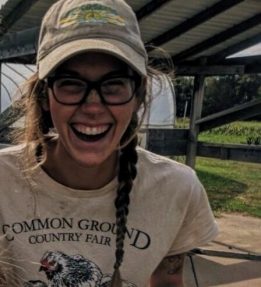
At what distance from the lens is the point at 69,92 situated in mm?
1515

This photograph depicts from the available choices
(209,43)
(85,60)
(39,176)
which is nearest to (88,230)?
(39,176)

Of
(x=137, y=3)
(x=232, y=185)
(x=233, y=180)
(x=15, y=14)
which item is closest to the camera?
(x=15, y=14)

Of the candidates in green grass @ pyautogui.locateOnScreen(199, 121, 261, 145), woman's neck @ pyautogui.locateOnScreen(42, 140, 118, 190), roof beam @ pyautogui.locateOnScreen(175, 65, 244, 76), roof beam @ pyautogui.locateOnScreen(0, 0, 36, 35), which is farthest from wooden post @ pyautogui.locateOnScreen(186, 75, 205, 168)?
green grass @ pyautogui.locateOnScreen(199, 121, 261, 145)

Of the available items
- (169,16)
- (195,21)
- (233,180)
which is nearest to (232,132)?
(233,180)

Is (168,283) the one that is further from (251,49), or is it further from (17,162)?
(251,49)

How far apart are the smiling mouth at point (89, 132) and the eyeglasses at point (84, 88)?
0.20ft

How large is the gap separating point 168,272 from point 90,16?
2.80 feet

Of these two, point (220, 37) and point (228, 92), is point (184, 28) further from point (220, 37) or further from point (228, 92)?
point (228, 92)

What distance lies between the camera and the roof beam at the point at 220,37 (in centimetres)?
537

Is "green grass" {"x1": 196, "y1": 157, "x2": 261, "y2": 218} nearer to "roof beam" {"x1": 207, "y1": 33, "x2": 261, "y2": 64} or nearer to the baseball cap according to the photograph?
"roof beam" {"x1": 207, "y1": 33, "x2": 261, "y2": 64}

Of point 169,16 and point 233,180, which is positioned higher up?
point 169,16

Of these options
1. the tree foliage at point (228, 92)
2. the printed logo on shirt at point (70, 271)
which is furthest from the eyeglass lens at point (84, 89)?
the tree foliage at point (228, 92)

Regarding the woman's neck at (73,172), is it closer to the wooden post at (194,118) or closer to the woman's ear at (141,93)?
the woman's ear at (141,93)

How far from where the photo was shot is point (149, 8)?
4805mm
